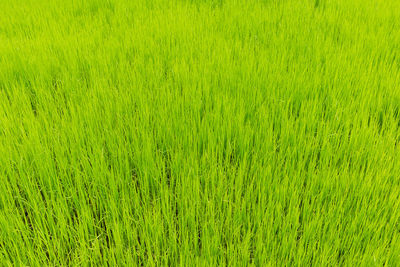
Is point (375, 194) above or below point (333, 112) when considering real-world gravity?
below

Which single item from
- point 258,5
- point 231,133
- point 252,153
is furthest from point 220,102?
point 258,5

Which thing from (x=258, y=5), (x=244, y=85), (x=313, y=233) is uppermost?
(x=258, y=5)

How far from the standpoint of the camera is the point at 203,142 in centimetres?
106

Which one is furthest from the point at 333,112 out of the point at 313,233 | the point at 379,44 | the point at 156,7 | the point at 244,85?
the point at 156,7

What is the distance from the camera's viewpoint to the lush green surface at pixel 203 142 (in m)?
0.74

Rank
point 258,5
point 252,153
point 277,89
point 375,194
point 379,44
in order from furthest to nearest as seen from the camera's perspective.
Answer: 1. point 258,5
2. point 379,44
3. point 277,89
4. point 252,153
5. point 375,194

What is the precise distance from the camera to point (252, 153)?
1046 millimetres

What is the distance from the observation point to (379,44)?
1.65 meters

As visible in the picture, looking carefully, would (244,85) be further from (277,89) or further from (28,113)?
(28,113)

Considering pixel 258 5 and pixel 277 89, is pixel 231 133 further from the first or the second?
pixel 258 5

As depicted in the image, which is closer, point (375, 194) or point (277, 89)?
point (375, 194)

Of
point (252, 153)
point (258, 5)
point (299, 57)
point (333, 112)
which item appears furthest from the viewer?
point (258, 5)

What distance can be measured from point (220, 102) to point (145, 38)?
0.86 metres

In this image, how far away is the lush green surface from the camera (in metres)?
0.74
